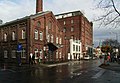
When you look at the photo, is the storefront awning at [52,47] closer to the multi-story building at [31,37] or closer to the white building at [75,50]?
the multi-story building at [31,37]

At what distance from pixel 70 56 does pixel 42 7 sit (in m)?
24.7

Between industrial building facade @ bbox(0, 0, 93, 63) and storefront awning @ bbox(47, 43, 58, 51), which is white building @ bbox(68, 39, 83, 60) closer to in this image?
industrial building facade @ bbox(0, 0, 93, 63)

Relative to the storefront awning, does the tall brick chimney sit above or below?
above

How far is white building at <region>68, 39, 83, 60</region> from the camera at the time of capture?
76500 millimetres

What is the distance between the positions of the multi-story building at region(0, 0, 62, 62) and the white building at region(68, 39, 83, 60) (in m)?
21.7

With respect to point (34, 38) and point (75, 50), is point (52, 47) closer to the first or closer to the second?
point (34, 38)

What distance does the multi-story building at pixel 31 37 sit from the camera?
4391 centimetres

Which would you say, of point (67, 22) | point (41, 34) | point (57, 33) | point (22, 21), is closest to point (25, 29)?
point (22, 21)

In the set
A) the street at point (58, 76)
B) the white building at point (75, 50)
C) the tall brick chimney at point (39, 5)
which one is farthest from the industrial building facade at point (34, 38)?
the street at point (58, 76)

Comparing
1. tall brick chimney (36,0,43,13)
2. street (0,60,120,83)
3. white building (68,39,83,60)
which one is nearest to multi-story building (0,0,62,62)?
tall brick chimney (36,0,43,13)

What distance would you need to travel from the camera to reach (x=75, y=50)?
80938 millimetres

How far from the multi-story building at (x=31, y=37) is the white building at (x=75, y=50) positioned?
2171 cm

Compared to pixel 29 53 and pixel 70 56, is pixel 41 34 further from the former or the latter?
pixel 70 56

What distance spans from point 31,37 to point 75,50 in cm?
3921
